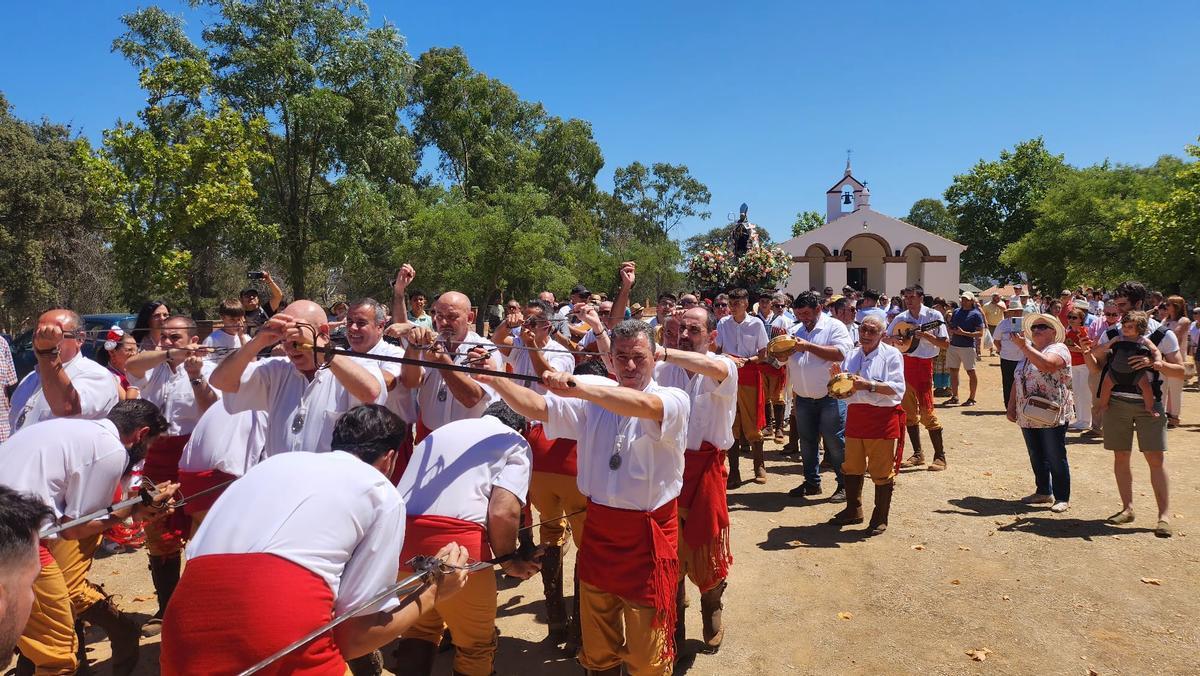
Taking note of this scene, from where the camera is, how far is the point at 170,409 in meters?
5.66

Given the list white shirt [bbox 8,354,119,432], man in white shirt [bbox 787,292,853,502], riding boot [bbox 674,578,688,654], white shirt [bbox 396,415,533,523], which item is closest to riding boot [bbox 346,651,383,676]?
white shirt [bbox 396,415,533,523]

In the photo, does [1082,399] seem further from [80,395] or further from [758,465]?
[80,395]

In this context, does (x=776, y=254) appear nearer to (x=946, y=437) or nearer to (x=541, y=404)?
(x=946, y=437)

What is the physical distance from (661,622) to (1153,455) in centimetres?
573

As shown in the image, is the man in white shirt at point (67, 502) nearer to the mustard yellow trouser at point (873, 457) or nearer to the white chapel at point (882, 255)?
the mustard yellow trouser at point (873, 457)

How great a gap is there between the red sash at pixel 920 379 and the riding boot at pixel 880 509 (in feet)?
9.36

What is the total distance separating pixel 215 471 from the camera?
4.73 m

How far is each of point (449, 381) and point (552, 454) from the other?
105 cm

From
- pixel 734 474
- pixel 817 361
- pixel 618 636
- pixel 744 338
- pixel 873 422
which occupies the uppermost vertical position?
pixel 744 338

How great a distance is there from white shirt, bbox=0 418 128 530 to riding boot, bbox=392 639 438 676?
1.84 meters

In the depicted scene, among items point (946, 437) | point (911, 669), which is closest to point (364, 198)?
point (946, 437)

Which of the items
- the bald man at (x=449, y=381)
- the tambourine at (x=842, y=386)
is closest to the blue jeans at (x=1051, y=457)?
the tambourine at (x=842, y=386)

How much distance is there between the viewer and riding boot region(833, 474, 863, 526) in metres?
7.13

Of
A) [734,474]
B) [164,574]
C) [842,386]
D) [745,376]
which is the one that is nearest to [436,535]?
[164,574]
